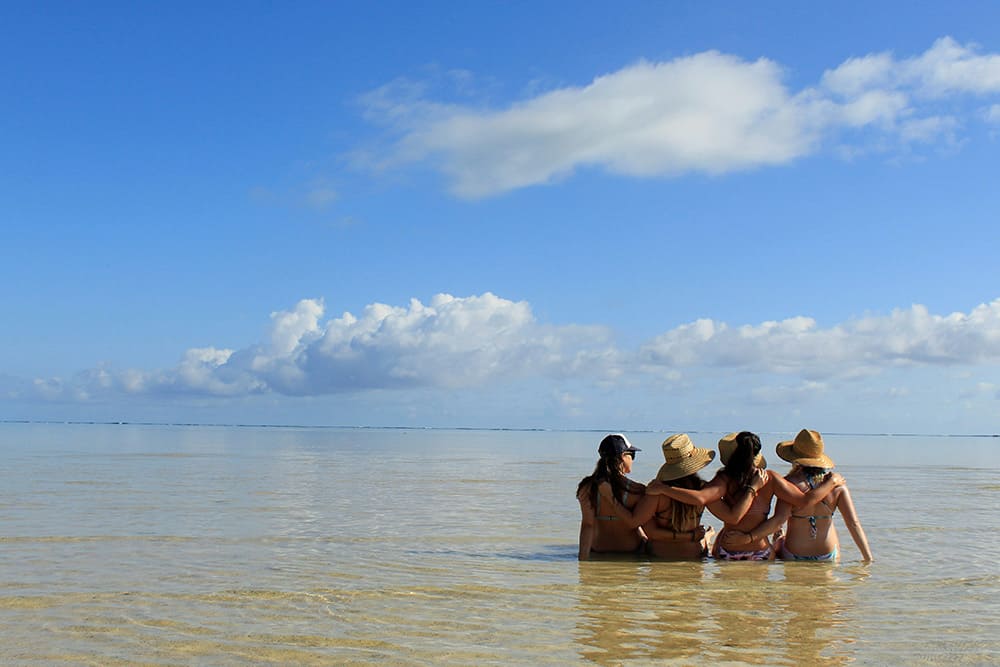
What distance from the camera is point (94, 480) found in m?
23.4

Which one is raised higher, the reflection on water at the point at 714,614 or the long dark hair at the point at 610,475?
the long dark hair at the point at 610,475

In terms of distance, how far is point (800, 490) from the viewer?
33.2 feet

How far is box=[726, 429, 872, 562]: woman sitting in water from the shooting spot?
33.5ft

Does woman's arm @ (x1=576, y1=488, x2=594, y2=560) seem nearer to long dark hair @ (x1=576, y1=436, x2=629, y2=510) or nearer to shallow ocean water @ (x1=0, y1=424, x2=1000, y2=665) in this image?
shallow ocean water @ (x1=0, y1=424, x2=1000, y2=665)

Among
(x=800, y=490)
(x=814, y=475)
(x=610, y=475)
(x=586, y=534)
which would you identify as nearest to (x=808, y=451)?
(x=814, y=475)

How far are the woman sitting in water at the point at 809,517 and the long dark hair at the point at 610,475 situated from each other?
164 centimetres

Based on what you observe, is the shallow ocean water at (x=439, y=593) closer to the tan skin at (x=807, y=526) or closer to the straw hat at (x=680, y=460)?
the tan skin at (x=807, y=526)

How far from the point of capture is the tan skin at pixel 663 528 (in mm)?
10023

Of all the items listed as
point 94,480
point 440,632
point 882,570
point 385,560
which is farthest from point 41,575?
point 94,480

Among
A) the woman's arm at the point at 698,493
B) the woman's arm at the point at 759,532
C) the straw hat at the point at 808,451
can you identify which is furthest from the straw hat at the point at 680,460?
the woman's arm at the point at 759,532

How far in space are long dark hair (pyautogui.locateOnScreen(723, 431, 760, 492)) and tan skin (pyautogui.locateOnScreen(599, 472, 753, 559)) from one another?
16cm

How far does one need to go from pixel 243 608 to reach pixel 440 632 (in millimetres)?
1975

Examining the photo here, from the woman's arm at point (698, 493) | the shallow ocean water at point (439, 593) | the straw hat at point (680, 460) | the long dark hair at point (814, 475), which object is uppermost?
the straw hat at point (680, 460)

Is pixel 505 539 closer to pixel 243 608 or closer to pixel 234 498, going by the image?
pixel 243 608
